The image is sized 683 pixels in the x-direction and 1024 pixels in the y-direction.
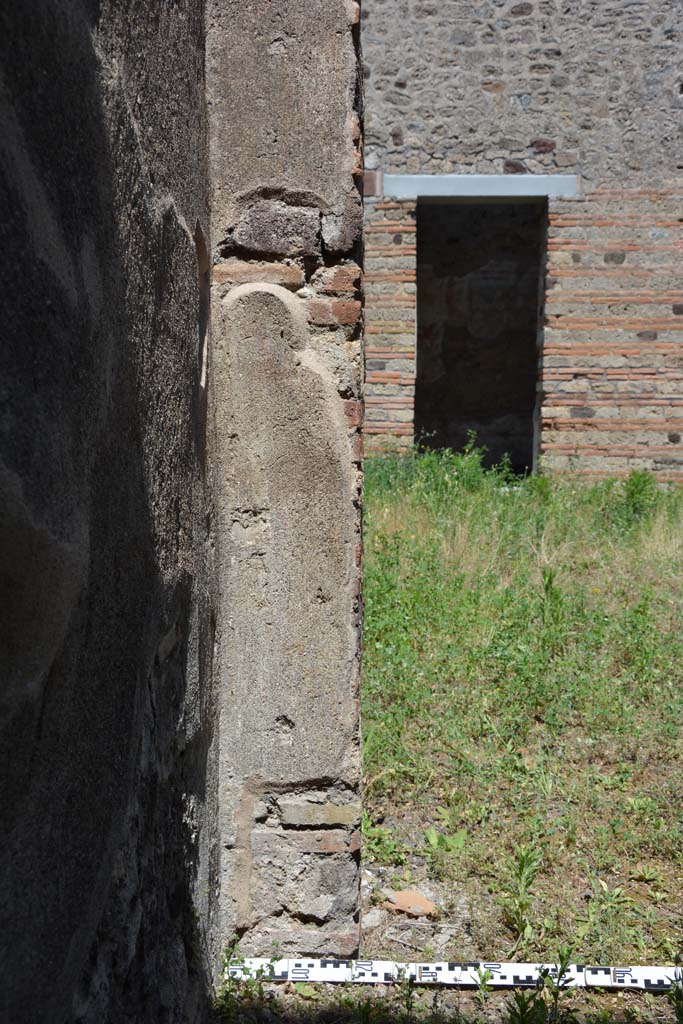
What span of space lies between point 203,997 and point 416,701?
2.14 metres

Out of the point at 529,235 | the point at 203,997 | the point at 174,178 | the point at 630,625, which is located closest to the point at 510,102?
the point at 529,235

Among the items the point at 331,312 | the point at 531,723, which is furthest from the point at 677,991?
the point at 331,312

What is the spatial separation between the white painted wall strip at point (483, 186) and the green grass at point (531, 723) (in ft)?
11.0

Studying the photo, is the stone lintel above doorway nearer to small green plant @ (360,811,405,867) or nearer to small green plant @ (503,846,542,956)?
small green plant @ (360,811,405,867)

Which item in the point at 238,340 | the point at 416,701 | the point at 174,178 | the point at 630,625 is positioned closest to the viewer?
the point at 174,178

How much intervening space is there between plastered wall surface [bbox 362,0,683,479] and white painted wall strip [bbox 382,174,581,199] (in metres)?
0.07

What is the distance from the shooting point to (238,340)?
259 centimetres

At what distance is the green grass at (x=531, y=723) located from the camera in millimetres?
3225

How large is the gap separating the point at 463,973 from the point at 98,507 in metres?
2.16

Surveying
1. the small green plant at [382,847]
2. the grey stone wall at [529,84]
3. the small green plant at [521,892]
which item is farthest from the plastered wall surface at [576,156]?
the small green plant at [521,892]

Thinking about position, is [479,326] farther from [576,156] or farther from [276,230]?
[276,230]

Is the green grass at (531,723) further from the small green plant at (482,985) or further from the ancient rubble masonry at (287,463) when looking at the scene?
the ancient rubble masonry at (287,463)

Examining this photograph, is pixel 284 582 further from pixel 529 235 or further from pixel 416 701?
pixel 529 235

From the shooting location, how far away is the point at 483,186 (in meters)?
8.51
